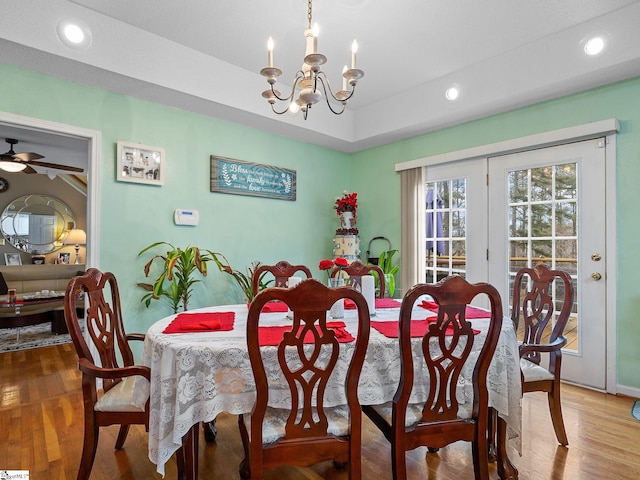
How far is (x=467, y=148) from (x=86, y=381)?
142 inches

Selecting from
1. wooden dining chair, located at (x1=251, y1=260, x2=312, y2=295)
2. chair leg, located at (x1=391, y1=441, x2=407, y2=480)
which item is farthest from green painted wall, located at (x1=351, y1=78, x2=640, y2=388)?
chair leg, located at (x1=391, y1=441, x2=407, y2=480)

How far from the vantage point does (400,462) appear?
1437 millimetres

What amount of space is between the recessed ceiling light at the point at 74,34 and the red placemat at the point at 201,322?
2.02 m

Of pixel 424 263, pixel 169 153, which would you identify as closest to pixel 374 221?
pixel 424 263

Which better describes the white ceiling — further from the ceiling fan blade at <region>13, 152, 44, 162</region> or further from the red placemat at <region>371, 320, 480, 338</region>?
the ceiling fan blade at <region>13, 152, 44, 162</region>

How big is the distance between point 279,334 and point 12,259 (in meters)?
6.82

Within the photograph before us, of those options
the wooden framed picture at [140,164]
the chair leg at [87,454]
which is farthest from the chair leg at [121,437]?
the wooden framed picture at [140,164]

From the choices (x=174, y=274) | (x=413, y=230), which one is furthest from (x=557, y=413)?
(x=174, y=274)

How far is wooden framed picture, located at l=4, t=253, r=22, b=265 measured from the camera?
6184 mm

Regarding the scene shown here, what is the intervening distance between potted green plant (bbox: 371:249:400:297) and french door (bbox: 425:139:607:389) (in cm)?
40

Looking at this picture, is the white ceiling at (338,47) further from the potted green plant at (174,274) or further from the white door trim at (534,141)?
the potted green plant at (174,274)

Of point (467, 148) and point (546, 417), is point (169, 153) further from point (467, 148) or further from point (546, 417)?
point (546, 417)

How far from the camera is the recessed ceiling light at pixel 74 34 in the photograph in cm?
244

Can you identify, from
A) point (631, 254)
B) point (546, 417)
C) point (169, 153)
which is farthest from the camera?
point (169, 153)
